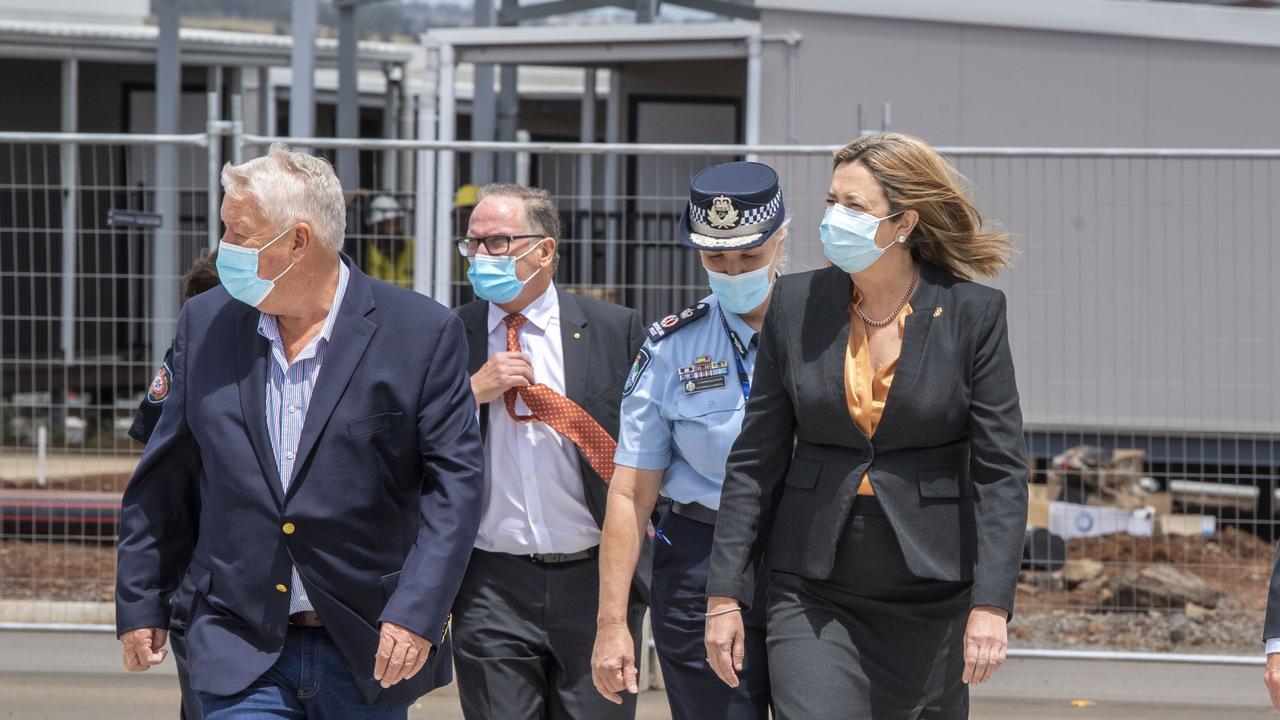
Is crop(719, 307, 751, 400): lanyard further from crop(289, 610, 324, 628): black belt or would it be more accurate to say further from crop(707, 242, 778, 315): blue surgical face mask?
crop(289, 610, 324, 628): black belt

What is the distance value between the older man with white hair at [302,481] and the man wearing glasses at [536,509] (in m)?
0.60

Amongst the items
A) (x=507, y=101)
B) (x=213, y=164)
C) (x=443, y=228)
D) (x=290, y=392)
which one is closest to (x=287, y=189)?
(x=290, y=392)

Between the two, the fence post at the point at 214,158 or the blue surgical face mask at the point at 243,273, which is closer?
the blue surgical face mask at the point at 243,273

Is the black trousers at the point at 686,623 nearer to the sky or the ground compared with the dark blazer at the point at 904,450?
nearer to the ground

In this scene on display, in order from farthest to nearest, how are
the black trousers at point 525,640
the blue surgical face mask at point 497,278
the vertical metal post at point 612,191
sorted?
1. the vertical metal post at point 612,191
2. the blue surgical face mask at point 497,278
3. the black trousers at point 525,640

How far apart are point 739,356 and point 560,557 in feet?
2.62

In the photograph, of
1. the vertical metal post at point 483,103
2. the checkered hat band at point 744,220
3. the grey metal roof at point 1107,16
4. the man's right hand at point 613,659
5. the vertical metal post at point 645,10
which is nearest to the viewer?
the man's right hand at point 613,659

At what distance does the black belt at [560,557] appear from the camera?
13.6 ft

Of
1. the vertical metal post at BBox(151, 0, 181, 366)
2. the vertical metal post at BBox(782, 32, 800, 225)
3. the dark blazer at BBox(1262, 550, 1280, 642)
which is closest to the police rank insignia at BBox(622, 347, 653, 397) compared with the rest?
the dark blazer at BBox(1262, 550, 1280, 642)

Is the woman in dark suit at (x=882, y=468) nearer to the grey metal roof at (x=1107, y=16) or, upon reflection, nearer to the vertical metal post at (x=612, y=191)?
the vertical metal post at (x=612, y=191)

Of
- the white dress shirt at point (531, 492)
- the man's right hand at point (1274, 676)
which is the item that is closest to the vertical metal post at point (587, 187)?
the white dress shirt at point (531, 492)

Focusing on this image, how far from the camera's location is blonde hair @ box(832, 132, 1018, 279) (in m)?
3.37

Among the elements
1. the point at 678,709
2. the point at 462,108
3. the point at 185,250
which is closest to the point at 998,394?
the point at 678,709

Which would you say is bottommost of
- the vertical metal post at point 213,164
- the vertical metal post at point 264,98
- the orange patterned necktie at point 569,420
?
the orange patterned necktie at point 569,420
